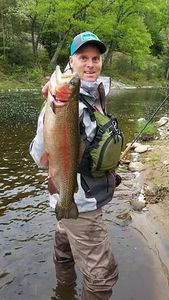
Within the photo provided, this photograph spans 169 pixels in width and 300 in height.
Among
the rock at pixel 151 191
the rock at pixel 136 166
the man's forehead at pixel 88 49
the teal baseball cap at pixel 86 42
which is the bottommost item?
the rock at pixel 136 166

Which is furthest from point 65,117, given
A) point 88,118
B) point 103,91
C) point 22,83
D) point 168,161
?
point 22,83

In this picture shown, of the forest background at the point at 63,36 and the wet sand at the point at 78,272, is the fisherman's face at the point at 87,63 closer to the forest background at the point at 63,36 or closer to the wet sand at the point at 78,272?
the wet sand at the point at 78,272

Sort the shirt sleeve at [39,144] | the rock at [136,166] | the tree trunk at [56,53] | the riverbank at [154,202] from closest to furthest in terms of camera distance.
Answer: the shirt sleeve at [39,144]
the riverbank at [154,202]
the rock at [136,166]
the tree trunk at [56,53]

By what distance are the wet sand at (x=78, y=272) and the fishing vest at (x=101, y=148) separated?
1.85 meters

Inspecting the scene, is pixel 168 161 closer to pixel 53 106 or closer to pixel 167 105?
pixel 53 106

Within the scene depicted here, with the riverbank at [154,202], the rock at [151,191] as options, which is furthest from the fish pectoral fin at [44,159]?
the rock at [151,191]

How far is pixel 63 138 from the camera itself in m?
3.39

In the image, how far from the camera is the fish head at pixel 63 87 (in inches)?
118

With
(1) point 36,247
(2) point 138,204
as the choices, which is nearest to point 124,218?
(2) point 138,204

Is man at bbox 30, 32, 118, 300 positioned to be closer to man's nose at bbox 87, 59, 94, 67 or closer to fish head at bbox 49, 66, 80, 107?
man's nose at bbox 87, 59, 94, 67

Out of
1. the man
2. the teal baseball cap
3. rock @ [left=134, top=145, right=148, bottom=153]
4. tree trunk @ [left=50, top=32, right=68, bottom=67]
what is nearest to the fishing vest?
the man

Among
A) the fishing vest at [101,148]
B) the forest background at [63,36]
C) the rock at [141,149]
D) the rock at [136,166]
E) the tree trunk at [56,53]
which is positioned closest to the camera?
the fishing vest at [101,148]

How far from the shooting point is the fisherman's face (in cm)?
404

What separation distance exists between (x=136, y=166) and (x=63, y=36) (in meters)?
35.9
